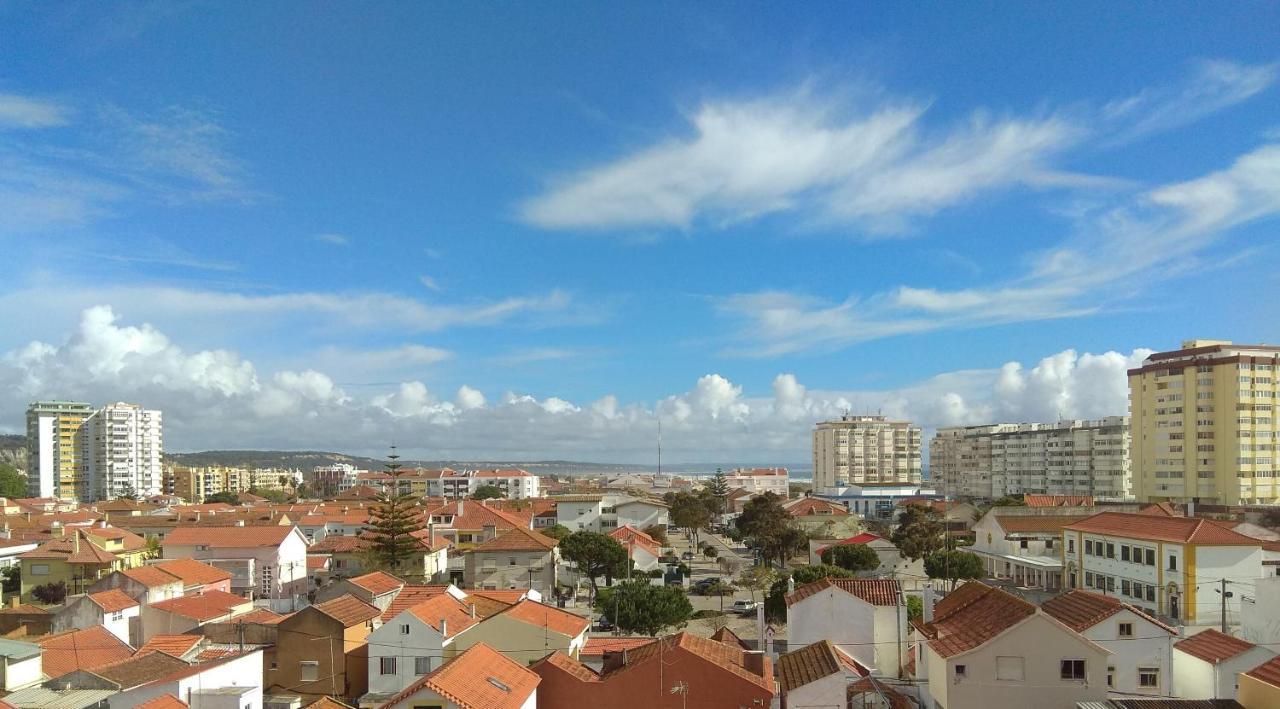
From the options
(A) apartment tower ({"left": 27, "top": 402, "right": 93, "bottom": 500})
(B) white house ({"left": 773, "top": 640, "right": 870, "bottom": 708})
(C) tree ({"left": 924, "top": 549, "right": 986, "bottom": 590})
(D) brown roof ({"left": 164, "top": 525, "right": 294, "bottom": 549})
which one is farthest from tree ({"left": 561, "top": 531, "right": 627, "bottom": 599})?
(A) apartment tower ({"left": 27, "top": 402, "right": 93, "bottom": 500})

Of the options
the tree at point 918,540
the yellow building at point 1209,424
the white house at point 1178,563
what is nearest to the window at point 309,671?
the white house at point 1178,563

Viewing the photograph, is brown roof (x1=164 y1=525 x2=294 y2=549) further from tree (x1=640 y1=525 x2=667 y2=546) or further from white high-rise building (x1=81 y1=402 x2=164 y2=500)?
white high-rise building (x1=81 y1=402 x2=164 y2=500)

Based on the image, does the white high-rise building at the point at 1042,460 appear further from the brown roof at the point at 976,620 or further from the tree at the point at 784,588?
the brown roof at the point at 976,620

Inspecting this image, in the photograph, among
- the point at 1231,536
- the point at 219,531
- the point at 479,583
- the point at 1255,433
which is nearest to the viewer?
the point at 1231,536

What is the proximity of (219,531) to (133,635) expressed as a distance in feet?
56.6

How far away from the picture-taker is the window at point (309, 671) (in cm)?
2198

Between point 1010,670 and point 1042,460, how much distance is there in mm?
88178

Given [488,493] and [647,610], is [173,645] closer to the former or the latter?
[647,610]

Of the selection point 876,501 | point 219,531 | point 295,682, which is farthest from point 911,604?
point 876,501

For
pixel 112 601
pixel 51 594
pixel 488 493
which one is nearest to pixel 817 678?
pixel 112 601

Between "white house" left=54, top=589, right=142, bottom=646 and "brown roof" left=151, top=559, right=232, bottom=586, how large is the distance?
5.14m

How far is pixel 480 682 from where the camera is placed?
53.7 feet

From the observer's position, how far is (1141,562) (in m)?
33.8

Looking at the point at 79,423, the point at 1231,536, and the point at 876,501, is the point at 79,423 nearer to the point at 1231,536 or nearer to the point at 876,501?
the point at 876,501
